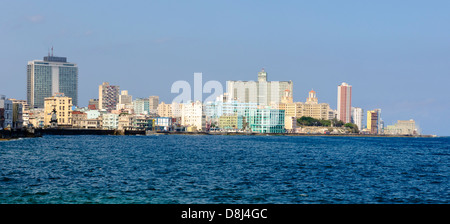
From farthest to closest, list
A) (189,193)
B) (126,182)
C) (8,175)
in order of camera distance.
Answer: (8,175) → (126,182) → (189,193)

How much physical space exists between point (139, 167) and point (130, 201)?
67.0 feet
